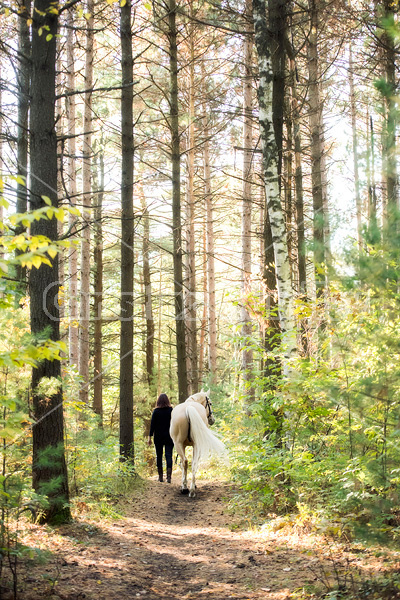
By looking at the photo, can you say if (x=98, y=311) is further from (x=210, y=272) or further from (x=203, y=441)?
(x=203, y=441)

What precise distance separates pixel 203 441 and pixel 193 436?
23 centimetres

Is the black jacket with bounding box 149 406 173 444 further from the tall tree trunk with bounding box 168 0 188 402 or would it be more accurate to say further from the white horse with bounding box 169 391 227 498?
the tall tree trunk with bounding box 168 0 188 402

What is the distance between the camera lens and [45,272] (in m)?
6.04

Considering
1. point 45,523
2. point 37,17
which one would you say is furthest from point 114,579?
point 37,17

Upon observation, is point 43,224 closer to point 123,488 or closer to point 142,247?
point 123,488

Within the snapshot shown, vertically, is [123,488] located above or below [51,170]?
below

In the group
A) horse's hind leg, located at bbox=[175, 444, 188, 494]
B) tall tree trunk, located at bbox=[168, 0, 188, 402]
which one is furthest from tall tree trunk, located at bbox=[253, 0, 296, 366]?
tall tree trunk, located at bbox=[168, 0, 188, 402]

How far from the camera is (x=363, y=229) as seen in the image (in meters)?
3.62

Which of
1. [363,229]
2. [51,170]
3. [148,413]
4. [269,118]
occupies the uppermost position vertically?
[269,118]

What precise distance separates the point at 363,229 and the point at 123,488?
7337 mm

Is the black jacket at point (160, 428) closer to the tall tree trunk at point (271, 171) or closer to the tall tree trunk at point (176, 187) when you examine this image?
the tall tree trunk at point (176, 187)

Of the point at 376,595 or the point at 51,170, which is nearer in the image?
the point at 376,595

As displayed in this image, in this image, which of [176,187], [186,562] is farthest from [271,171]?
[176,187]

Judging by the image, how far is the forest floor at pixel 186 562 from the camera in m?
4.14
